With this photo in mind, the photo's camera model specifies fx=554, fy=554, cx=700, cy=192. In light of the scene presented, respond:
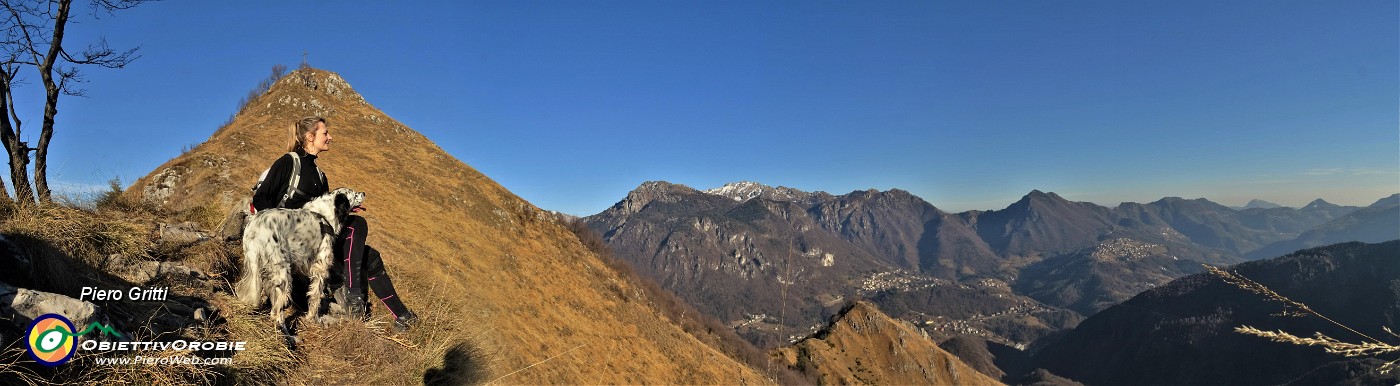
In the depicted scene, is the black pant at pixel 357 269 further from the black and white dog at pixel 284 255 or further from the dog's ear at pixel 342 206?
the black and white dog at pixel 284 255

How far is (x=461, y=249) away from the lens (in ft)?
64.1

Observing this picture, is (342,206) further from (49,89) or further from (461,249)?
(461,249)

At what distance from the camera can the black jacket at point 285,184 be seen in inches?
231

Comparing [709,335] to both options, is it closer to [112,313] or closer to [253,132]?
[253,132]

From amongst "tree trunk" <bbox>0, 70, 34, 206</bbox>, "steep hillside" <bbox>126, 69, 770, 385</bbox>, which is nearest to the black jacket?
"steep hillside" <bbox>126, 69, 770, 385</bbox>

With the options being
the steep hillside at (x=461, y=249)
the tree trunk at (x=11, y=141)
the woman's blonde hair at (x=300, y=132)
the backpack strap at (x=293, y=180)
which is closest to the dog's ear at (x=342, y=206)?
the backpack strap at (x=293, y=180)

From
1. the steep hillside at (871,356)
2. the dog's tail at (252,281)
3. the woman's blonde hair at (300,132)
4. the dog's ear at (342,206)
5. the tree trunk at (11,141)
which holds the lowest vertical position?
the steep hillside at (871,356)

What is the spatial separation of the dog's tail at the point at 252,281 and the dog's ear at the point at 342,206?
0.95m

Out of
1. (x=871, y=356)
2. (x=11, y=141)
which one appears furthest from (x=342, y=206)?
(x=871, y=356)

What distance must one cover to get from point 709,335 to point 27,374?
3796 cm

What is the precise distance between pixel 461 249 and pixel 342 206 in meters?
13.9

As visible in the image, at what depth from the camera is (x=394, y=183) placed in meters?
21.5

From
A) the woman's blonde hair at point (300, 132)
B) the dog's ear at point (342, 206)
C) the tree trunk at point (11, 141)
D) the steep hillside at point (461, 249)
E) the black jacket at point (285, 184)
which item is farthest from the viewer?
the steep hillside at point (461, 249)

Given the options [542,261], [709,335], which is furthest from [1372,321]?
[542,261]
